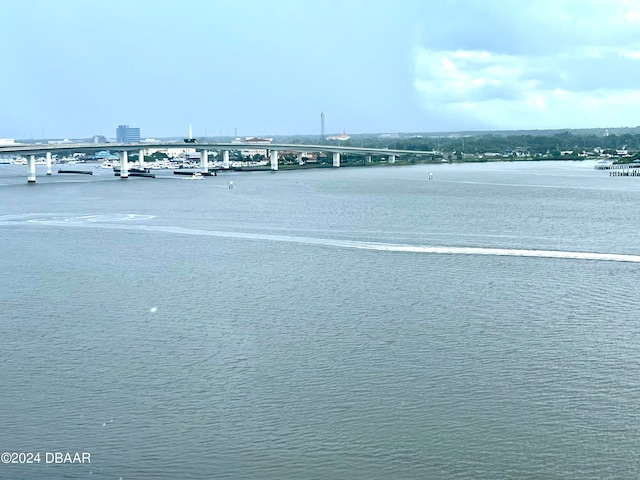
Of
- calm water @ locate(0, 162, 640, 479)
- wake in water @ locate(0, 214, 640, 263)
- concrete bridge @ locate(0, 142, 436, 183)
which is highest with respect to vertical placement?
concrete bridge @ locate(0, 142, 436, 183)

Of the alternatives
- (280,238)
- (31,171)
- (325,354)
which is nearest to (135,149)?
(31,171)

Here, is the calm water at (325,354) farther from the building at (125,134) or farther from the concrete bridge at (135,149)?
the building at (125,134)

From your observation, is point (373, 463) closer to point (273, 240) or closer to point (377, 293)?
point (377, 293)

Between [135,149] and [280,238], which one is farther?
[135,149]

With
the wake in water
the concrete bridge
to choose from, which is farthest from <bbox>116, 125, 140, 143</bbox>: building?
the wake in water

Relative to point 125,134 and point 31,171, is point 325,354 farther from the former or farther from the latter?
point 125,134

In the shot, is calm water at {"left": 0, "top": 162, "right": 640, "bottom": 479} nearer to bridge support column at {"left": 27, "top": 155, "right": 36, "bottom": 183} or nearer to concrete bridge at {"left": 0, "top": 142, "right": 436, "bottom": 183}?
bridge support column at {"left": 27, "top": 155, "right": 36, "bottom": 183}

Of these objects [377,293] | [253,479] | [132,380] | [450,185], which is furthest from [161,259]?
[450,185]
